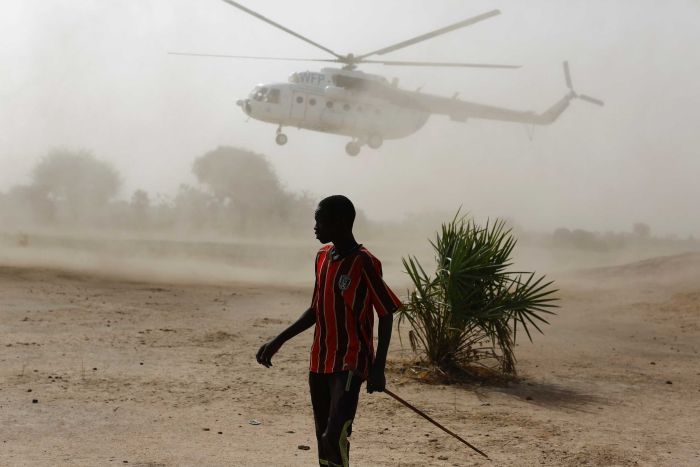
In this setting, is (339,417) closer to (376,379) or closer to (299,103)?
(376,379)

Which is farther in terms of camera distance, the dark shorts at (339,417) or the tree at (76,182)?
the tree at (76,182)

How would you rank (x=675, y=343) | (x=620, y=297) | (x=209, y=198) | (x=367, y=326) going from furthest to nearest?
(x=209, y=198)
(x=620, y=297)
(x=675, y=343)
(x=367, y=326)

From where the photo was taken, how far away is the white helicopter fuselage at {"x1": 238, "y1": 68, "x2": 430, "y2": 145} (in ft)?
82.9

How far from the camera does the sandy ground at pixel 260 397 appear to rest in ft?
20.7

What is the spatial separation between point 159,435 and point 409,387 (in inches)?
122

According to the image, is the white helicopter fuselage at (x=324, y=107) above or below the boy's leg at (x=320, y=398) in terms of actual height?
above

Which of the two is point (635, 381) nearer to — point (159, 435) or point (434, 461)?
point (434, 461)


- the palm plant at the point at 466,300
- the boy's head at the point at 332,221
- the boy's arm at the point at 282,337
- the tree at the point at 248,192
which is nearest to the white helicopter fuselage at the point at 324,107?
the palm plant at the point at 466,300

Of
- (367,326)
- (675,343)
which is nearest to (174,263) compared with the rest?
(675,343)

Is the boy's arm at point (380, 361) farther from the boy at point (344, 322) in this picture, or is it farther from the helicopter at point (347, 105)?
the helicopter at point (347, 105)

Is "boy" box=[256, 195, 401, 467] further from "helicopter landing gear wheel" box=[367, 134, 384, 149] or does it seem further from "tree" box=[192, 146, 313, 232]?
"tree" box=[192, 146, 313, 232]

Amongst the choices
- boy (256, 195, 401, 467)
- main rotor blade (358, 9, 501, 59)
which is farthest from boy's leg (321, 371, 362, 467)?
main rotor blade (358, 9, 501, 59)

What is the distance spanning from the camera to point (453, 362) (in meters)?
9.49

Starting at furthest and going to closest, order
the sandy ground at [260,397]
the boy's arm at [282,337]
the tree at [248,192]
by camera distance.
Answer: the tree at [248,192] → the sandy ground at [260,397] → the boy's arm at [282,337]
